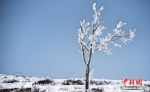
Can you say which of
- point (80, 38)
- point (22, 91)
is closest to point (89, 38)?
point (80, 38)

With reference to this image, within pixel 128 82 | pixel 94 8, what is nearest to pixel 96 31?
pixel 94 8

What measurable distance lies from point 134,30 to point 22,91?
12.3 m

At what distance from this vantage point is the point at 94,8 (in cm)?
1866

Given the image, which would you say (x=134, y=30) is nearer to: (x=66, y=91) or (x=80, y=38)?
(x=80, y=38)

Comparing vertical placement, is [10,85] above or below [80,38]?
below

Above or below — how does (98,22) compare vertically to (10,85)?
above

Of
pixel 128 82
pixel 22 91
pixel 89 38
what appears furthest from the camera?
pixel 89 38

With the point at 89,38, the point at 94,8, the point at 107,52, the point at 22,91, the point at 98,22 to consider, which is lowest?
the point at 22,91

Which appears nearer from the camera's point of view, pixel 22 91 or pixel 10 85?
pixel 22 91

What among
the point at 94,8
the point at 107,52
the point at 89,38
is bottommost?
the point at 107,52

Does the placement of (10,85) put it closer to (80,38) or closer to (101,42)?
(80,38)

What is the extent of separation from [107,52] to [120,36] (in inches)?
85.0

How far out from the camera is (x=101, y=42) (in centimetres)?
1816

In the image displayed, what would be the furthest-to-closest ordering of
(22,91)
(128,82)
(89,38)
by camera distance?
(89,38) → (22,91) → (128,82)
